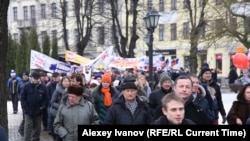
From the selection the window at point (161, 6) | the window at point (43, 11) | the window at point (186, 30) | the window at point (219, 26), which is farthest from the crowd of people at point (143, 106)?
the window at point (43, 11)

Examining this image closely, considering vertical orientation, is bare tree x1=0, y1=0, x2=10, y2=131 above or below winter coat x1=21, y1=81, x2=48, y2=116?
above

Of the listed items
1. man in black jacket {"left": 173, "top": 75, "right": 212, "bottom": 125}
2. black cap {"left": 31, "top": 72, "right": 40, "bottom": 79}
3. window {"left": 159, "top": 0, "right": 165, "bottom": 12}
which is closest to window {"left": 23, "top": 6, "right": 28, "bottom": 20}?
window {"left": 159, "top": 0, "right": 165, "bottom": 12}

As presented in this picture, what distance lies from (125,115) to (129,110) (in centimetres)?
13

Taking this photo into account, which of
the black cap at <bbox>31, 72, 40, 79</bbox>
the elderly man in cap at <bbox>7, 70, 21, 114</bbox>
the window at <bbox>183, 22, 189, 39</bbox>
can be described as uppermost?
the window at <bbox>183, 22, 189, 39</bbox>

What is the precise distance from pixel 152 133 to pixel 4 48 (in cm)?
448

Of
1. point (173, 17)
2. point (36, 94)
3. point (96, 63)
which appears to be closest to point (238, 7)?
point (96, 63)

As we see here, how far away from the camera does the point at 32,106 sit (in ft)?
36.6

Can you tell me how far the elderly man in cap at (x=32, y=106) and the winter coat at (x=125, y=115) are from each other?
16.3 ft

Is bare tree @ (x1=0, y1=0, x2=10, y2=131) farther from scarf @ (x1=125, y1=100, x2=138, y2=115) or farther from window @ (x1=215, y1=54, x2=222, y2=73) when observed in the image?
window @ (x1=215, y1=54, x2=222, y2=73)

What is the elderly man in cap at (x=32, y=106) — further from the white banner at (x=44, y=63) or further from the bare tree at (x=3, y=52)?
the white banner at (x=44, y=63)

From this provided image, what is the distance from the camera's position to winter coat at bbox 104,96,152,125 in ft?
20.8

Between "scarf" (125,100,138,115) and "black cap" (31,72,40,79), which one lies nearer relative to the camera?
"scarf" (125,100,138,115)

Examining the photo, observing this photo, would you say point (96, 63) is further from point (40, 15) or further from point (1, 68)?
point (40, 15)

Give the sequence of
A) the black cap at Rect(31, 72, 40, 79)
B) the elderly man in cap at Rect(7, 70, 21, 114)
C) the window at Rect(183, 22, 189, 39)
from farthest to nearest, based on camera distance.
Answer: the window at Rect(183, 22, 189, 39) < the elderly man in cap at Rect(7, 70, 21, 114) < the black cap at Rect(31, 72, 40, 79)
